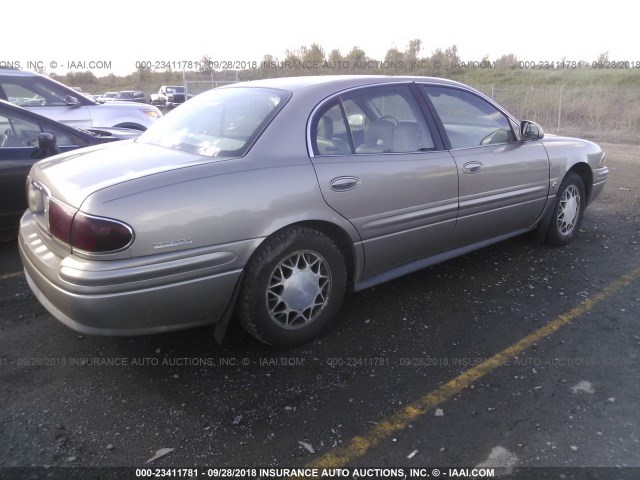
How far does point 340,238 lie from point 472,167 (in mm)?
1291

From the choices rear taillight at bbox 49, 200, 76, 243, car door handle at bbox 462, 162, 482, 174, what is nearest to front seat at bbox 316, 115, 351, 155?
car door handle at bbox 462, 162, 482, 174

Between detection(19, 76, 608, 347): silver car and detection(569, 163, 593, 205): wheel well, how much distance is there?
0.79 metres

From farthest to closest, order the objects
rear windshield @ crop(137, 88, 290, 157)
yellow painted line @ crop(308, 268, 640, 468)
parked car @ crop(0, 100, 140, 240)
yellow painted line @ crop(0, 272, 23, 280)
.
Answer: parked car @ crop(0, 100, 140, 240) < yellow painted line @ crop(0, 272, 23, 280) < rear windshield @ crop(137, 88, 290, 157) < yellow painted line @ crop(308, 268, 640, 468)

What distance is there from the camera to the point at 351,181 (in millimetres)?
3150

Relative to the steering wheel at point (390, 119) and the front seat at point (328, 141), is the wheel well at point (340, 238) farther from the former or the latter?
the steering wheel at point (390, 119)

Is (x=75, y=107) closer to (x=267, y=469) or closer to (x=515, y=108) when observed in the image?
(x=267, y=469)

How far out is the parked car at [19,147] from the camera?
14.7 ft

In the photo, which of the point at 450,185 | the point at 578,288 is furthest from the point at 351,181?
the point at 578,288

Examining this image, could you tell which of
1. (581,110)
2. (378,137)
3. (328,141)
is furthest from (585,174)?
(581,110)

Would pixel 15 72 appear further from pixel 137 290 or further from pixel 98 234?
pixel 137 290

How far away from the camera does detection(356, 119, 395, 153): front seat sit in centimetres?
339

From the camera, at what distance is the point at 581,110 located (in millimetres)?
17625

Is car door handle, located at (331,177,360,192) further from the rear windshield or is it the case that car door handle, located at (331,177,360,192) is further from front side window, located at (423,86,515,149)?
front side window, located at (423,86,515,149)

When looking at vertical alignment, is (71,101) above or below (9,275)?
above
